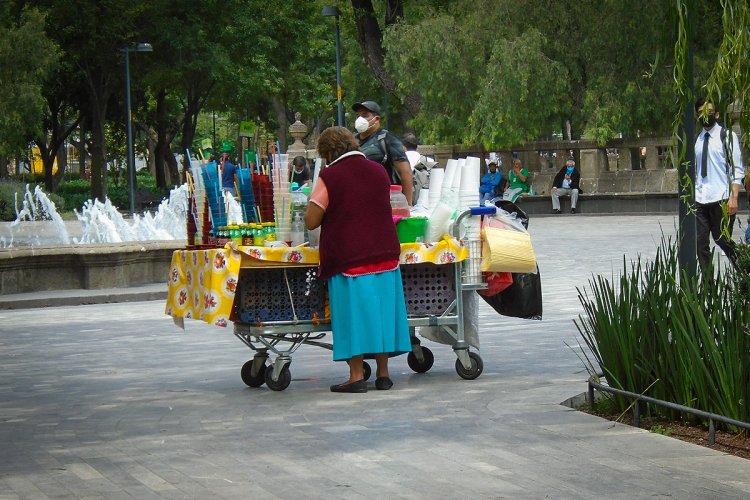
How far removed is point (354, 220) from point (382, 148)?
52.2 inches

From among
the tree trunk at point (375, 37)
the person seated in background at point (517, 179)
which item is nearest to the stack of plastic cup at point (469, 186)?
the person seated in background at point (517, 179)

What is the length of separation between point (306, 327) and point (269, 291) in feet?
1.16

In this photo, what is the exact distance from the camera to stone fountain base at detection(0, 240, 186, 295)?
1925 centimetres

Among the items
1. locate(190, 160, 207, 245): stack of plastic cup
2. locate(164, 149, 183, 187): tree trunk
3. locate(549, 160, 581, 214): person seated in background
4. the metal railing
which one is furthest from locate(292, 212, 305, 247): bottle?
locate(164, 149, 183, 187): tree trunk

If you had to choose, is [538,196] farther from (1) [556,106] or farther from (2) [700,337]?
(2) [700,337]

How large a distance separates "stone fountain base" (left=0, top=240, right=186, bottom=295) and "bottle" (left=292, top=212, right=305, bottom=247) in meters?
9.73

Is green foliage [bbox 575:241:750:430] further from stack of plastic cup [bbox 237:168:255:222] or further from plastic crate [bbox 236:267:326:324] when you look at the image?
stack of plastic cup [bbox 237:168:255:222]

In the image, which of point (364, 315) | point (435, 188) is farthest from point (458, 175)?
point (364, 315)

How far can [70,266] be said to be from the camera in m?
19.6

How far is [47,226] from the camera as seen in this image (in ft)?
127

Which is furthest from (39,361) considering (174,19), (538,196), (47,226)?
(174,19)

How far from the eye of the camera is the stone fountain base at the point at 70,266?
19250 millimetres

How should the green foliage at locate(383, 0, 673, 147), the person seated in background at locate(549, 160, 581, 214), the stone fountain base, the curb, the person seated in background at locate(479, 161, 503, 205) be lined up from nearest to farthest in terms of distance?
the curb → the stone fountain base → the person seated in background at locate(479, 161, 503, 205) → the person seated in background at locate(549, 160, 581, 214) → the green foliage at locate(383, 0, 673, 147)

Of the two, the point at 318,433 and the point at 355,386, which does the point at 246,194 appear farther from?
the point at 318,433
